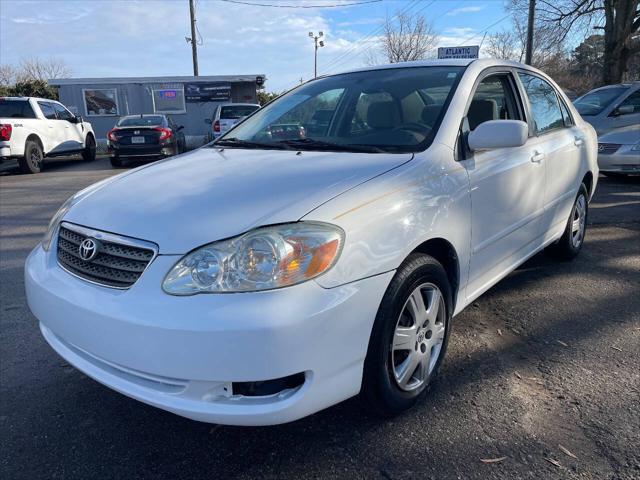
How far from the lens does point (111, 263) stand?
2.07 metres

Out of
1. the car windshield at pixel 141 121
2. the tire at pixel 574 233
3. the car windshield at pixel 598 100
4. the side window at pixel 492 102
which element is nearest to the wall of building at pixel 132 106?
the car windshield at pixel 141 121

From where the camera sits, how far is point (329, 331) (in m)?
1.88

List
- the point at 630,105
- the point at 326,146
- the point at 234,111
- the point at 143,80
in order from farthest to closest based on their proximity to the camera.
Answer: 1. the point at 143,80
2. the point at 234,111
3. the point at 630,105
4. the point at 326,146

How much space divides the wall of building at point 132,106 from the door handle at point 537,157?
18.6 metres

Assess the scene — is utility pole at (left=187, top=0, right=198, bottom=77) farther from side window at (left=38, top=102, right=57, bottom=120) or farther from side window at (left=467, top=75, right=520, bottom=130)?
side window at (left=467, top=75, right=520, bottom=130)

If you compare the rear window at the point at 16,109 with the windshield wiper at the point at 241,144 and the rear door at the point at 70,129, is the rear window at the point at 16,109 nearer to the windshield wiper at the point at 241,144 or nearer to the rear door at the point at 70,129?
the rear door at the point at 70,129

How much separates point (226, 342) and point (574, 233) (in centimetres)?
393

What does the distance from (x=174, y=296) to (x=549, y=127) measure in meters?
3.31

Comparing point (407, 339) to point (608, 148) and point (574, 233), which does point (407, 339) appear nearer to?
point (574, 233)

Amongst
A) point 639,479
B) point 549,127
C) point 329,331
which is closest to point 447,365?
point 639,479

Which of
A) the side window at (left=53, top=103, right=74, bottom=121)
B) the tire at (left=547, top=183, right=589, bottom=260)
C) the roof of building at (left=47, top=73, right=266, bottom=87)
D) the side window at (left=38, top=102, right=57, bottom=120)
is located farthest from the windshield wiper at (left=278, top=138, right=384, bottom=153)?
the roof of building at (left=47, top=73, right=266, bottom=87)

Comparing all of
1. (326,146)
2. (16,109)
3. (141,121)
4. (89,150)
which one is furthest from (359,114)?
(89,150)

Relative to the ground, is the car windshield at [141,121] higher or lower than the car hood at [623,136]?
higher

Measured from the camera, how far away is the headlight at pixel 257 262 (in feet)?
6.07
